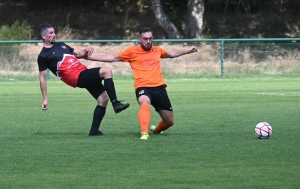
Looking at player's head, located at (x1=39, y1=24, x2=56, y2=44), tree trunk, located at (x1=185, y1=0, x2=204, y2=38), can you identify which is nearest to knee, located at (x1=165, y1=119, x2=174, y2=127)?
player's head, located at (x1=39, y1=24, x2=56, y2=44)

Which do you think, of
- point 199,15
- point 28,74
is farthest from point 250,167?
point 199,15

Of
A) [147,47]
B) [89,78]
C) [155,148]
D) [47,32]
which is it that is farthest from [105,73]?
[155,148]

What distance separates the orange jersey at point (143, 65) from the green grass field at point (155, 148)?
0.83 m

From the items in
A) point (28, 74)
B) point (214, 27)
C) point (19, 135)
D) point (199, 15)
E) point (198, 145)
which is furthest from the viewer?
point (214, 27)

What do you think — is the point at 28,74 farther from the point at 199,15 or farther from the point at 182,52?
the point at 182,52

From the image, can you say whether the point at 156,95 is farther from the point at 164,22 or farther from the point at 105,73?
the point at 164,22

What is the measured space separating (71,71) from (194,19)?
103 ft

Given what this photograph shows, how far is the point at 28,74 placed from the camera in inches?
1304

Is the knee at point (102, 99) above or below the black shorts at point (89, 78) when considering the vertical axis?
below

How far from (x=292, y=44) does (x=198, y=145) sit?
23.2m

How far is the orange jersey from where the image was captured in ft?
42.0

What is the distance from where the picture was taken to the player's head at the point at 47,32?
12750 millimetres

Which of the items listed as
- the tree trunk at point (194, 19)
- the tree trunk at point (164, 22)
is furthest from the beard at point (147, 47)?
the tree trunk at point (194, 19)

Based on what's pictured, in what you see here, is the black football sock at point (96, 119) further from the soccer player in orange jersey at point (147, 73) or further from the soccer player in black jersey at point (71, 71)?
the soccer player in orange jersey at point (147, 73)
